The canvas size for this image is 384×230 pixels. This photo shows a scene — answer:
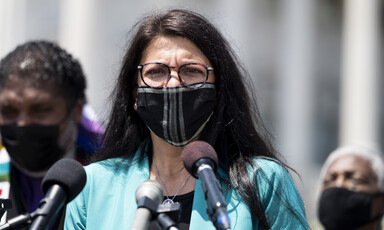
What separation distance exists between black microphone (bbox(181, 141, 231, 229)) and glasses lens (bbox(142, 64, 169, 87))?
2.70 ft

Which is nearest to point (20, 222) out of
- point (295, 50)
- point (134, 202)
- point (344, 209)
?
point (134, 202)

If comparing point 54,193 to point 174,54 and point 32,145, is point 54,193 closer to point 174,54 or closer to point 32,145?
point 174,54

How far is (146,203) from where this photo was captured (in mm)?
2877

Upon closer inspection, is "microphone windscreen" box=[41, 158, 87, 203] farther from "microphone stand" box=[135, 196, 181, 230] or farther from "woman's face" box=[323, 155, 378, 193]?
"woman's face" box=[323, 155, 378, 193]

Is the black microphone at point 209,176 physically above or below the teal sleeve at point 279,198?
above

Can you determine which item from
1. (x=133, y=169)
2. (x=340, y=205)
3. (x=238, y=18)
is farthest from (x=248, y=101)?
(x=238, y=18)

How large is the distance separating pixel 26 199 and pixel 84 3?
42.0 ft

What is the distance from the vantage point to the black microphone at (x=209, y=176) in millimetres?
2807

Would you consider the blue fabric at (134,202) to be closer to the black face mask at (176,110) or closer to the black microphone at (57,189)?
the black face mask at (176,110)

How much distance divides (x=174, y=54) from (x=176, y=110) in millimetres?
301

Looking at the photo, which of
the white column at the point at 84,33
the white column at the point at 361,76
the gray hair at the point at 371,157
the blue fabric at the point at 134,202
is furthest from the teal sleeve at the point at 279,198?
the white column at the point at 361,76

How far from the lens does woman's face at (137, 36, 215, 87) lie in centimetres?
395

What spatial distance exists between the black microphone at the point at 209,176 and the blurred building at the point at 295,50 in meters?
13.6

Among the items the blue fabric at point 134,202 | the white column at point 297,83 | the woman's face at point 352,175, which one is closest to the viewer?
the woman's face at point 352,175
